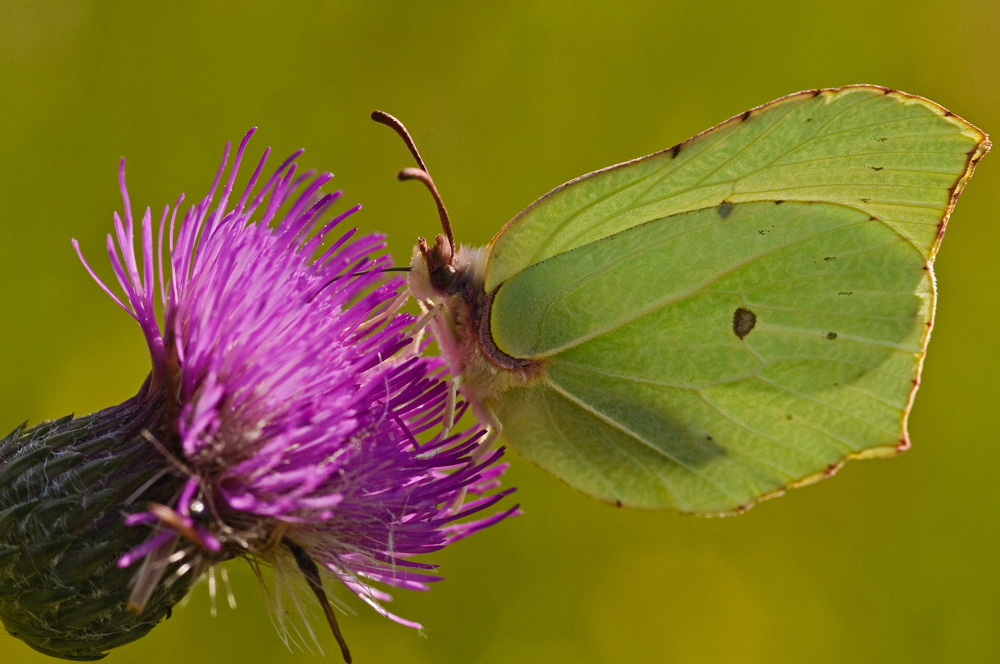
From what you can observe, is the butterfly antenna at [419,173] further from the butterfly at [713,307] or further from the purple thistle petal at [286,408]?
the purple thistle petal at [286,408]

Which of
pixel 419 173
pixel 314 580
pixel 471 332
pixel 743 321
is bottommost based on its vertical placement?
pixel 743 321

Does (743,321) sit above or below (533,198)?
below

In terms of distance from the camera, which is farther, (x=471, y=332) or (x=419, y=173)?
(x=471, y=332)

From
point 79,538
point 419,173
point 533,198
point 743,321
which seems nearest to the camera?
point 79,538

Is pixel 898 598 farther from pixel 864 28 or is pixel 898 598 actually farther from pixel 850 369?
pixel 864 28

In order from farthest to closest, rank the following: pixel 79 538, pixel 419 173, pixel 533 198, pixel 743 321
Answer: pixel 533 198 < pixel 743 321 < pixel 419 173 < pixel 79 538

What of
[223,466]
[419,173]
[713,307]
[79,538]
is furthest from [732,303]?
[79,538]

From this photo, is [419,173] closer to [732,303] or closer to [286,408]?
[286,408]

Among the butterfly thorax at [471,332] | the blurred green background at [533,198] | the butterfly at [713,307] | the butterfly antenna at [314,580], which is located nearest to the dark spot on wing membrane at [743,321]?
the butterfly at [713,307]
